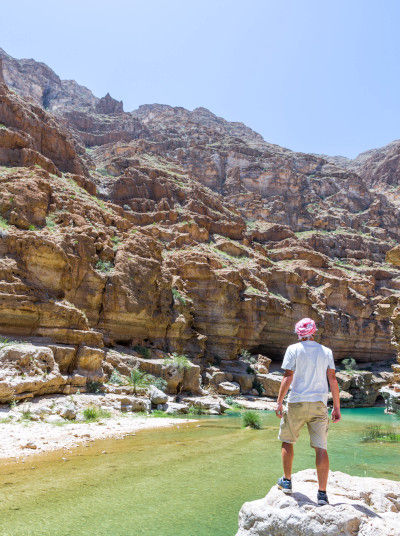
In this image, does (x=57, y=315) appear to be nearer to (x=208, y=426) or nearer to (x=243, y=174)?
(x=208, y=426)

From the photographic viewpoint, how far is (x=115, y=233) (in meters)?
37.4

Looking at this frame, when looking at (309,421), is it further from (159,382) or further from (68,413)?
(159,382)

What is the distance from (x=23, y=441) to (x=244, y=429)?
419 inches

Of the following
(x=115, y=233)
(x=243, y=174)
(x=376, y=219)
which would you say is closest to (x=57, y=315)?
(x=115, y=233)

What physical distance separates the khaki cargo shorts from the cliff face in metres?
20.2

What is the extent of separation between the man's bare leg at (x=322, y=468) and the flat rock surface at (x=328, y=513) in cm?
19

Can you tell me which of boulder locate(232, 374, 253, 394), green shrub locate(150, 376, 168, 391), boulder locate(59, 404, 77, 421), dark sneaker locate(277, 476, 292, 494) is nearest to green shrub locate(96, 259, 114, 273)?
green shrub locate(150, 376, 168, 391)

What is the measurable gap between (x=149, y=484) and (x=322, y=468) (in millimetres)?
4689

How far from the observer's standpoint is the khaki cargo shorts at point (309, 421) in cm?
455

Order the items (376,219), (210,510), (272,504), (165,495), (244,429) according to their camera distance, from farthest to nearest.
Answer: (376,219), (244,429), (165,495), (210,510), (272,504)

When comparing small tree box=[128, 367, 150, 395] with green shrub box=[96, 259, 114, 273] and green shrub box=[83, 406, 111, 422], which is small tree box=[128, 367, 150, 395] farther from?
green shrub box=[96, 259, 114, 273]

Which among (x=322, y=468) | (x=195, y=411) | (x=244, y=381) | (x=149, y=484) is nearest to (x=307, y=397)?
(x=322, y=468)

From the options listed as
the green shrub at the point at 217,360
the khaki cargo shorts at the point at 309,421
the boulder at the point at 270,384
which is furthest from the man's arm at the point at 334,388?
the green shrub at the point at 217,360

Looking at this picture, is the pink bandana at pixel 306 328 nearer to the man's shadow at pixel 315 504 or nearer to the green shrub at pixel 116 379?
the man's shadow at pixel 315 504
